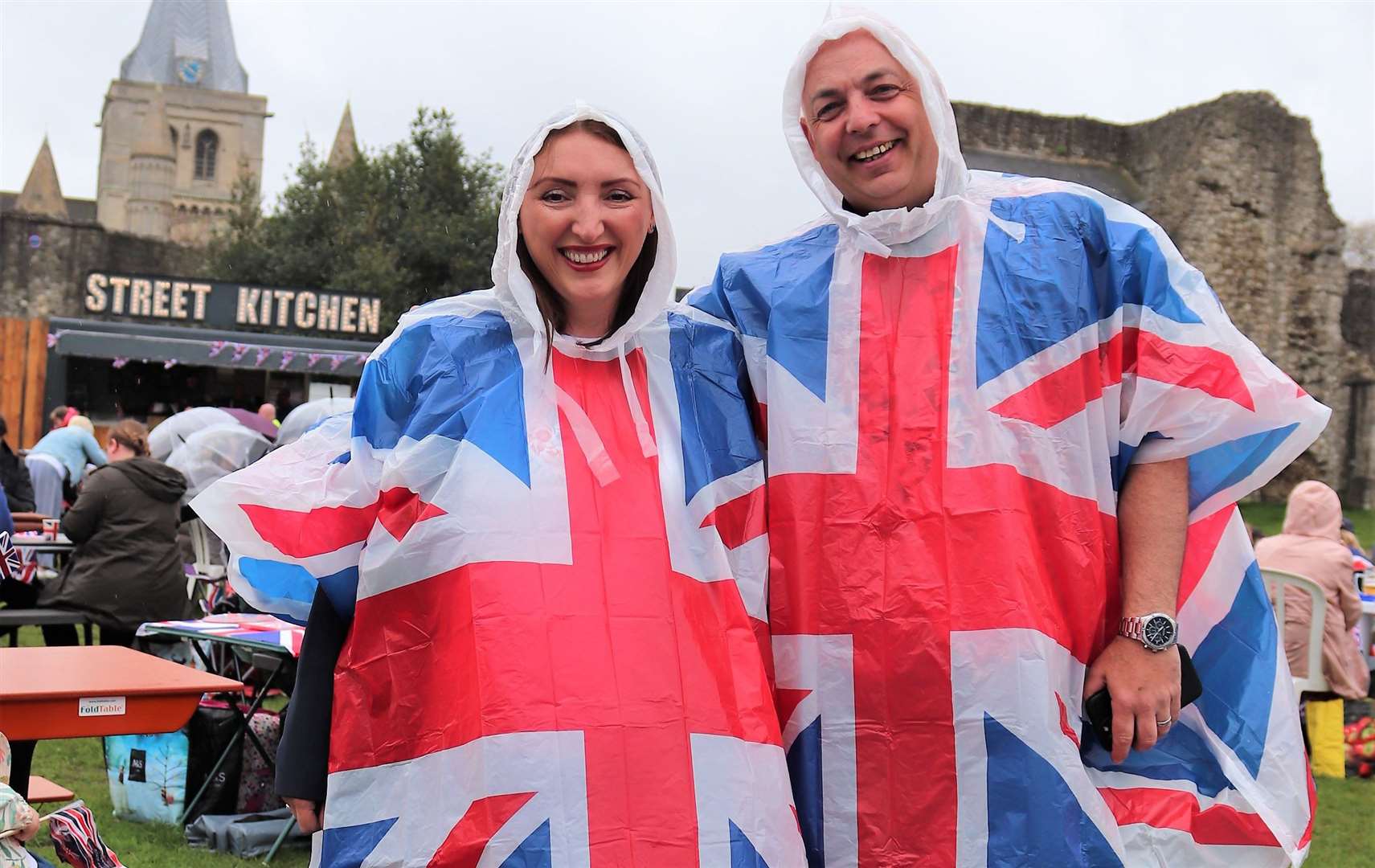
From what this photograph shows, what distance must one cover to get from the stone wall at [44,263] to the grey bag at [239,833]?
20.3 m

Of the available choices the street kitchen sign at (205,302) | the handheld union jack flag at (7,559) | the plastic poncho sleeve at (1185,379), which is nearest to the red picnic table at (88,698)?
the handheld union jack flag at (7,559)

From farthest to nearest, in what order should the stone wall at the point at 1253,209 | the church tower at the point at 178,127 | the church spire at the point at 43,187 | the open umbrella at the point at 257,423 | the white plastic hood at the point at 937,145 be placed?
1. the church tower at the point at 178,127
2. the church spire at the point at 43,187
3. the stone wall at the point at 1253,209
4. the open umbrella at the point at 257,423
5. the white plastic hood at the point at 937,145

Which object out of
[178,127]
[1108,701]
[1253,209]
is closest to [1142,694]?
[1108,701]

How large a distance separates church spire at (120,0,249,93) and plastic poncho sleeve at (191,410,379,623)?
76247mm

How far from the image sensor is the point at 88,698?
317 centimetres

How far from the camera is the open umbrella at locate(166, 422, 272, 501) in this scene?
302 inches

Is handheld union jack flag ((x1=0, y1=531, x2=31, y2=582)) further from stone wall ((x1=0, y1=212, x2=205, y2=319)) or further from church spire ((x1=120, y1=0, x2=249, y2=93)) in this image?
church spire ((x1=120, y1=0, x2=249, y2=93))

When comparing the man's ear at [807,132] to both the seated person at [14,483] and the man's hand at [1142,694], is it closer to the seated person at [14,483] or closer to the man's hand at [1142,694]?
the man's hand at [1142,694]

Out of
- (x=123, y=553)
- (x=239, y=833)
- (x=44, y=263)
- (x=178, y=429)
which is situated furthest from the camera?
(x=44, y=263)

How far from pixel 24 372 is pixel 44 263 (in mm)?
6130

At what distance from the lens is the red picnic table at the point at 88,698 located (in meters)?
3.11

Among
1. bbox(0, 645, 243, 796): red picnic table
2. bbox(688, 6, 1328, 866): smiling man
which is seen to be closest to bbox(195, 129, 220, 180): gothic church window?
bbox(0, 645, 243, 796): red picnic table

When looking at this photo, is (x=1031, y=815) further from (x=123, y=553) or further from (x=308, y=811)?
(x=123, y=553)

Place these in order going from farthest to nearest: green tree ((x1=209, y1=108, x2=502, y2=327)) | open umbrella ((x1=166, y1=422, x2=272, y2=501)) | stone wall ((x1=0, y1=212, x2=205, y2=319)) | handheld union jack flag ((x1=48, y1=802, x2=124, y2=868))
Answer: green tree ((x1=209, y1=108, x2=502, y2=327)), stone wall ((x1=0, y1=212, x2=205, y2=319)), open umbrella ((x1=166, y1=422, x2=272, y2=501)), handheld union jack flag ((x1=48, y1=802, x2=124, y2=868))
